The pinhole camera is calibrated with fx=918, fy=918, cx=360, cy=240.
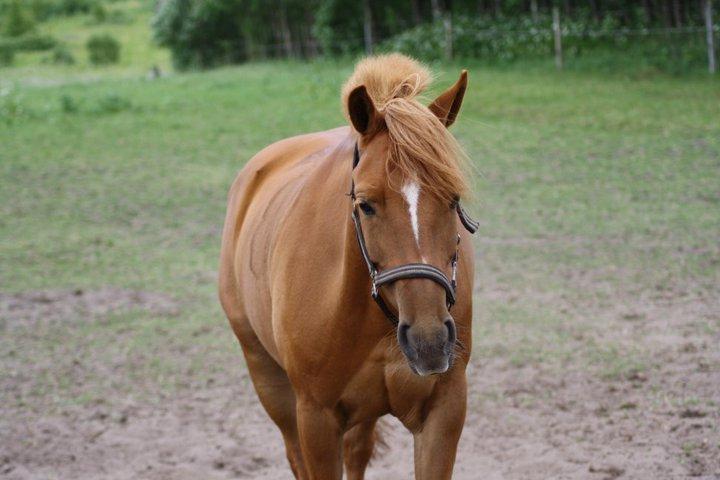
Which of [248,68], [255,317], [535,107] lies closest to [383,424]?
[255,317]

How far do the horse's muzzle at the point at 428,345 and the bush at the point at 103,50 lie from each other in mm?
38715

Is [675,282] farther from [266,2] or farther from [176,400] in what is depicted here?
[266,2]

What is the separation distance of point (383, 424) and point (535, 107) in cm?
1142

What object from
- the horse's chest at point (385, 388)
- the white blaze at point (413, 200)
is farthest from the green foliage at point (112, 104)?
the white blaze at point (413, 200)

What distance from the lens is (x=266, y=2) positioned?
1165 inches

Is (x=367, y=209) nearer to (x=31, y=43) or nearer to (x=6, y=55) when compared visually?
(x=6, y=55)

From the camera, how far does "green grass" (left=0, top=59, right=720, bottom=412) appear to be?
20.9 ft

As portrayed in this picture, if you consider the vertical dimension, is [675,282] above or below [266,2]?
below

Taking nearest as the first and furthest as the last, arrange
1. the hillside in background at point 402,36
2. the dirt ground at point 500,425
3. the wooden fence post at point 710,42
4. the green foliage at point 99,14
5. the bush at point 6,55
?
the dirt ground at point 500,425 → the wooden fence post at point 710,42 → the hillside in background at point 402,36 → the bush at point 6,55 → the green foliage at point 99,14

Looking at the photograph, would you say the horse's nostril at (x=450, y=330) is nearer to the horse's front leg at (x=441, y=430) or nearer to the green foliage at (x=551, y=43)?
the horse's front leg at (x=441, y=430)

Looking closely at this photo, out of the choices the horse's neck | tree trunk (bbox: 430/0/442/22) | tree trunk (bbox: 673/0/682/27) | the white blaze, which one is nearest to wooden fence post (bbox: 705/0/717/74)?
tree trunk (bbox: 673/0/682/27)

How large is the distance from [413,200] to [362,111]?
0.36 meters

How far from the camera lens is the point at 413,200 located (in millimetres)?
2510

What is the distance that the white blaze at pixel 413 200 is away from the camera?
8.21 ft
